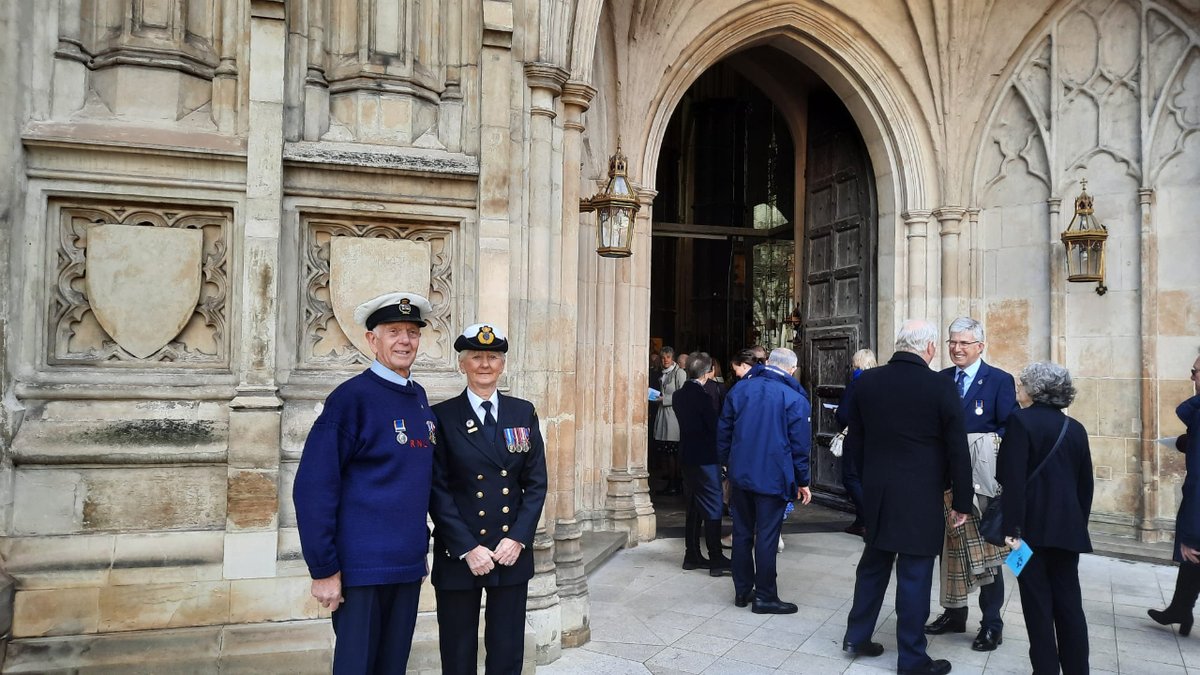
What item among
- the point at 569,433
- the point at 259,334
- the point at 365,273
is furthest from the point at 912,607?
the point at 259,334

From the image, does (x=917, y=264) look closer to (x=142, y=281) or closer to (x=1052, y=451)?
(x=1052, y=451)

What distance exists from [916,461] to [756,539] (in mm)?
1456

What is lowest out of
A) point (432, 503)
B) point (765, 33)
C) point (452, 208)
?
point (432, 503)

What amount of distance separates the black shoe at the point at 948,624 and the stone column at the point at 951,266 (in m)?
4.36

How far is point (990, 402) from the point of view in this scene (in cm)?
448

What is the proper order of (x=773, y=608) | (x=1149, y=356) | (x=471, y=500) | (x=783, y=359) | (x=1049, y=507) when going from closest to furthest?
(x=471, y=500)
(x=1049, y=507)
(x=773, y=608)
(x=783, y=359)
(x=1149, y=356)

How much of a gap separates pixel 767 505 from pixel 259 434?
3056 millimetres

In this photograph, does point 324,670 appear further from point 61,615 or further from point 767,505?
point 767,505

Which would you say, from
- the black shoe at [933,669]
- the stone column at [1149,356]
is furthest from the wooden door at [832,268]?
the black shoe at [933,669]

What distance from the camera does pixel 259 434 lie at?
3.91 m

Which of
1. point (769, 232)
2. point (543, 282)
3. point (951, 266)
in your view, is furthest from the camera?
point (769, 232)

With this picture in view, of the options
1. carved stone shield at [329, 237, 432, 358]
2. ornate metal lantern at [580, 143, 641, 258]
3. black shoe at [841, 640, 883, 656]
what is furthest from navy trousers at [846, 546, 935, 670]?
carved stone shield at [329, 237, 432, 358]

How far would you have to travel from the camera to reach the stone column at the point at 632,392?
23.6ft

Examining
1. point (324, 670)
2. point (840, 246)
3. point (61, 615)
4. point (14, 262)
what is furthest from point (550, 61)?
point (840, 246)
